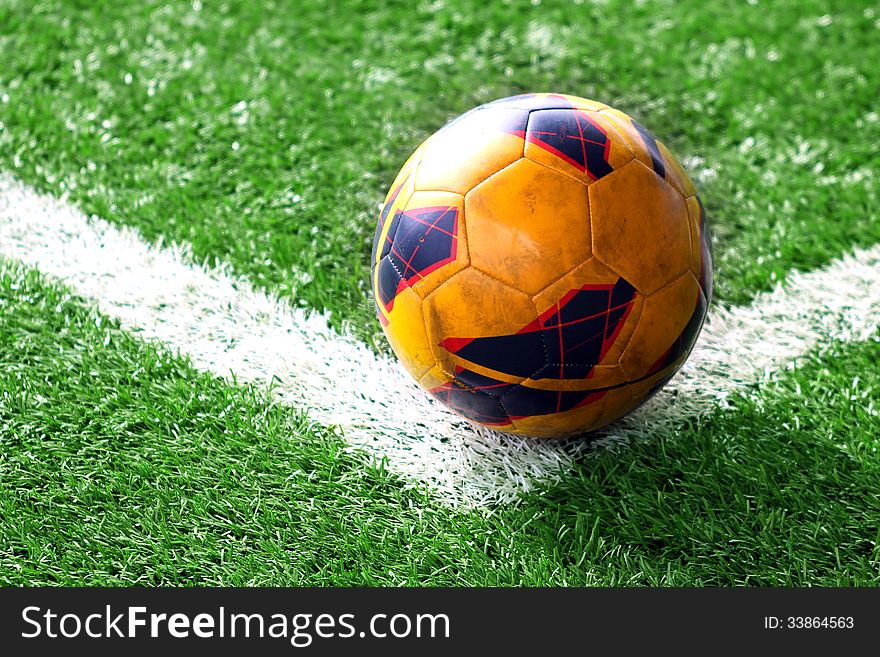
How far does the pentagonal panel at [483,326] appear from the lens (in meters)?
2.19

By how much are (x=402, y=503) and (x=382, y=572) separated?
228 millimetres

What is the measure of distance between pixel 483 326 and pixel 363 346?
32.0 inches

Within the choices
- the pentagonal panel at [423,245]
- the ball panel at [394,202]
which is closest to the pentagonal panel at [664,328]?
the pentagonal panel at [423,245]

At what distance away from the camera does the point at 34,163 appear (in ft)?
11.8

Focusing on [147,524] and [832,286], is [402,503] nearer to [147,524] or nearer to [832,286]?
[147,524]

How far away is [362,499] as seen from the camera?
99.2 inches

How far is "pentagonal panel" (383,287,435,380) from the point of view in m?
2.31

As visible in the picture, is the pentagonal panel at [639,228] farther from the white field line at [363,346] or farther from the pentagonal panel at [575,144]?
the white field line at [363,346]

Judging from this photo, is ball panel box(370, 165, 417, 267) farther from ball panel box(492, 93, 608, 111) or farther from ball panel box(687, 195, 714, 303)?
ball panel box(687, 195, 714, 303)

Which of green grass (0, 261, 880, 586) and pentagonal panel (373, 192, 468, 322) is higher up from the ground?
pentagonal panel (373, 192, 468, 322)

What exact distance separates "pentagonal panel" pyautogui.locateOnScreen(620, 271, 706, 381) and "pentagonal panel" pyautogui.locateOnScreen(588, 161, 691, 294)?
0.04 m

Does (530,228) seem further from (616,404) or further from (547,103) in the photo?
(616,404)

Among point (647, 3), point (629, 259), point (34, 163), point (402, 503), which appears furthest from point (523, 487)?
point (647, 3)

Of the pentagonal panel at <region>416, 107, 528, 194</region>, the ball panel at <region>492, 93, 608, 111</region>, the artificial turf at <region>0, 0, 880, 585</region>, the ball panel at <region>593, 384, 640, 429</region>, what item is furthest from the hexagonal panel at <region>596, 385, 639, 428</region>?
the ball panel at <region>492, 93, 608, 111</region>
